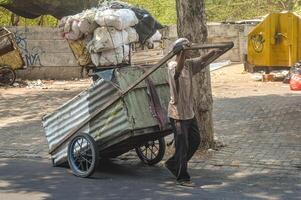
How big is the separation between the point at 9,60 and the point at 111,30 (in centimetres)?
596

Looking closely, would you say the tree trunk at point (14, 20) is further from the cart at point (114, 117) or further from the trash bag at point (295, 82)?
the cart at point (114, 117)

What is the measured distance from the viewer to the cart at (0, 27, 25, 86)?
59.4 feet

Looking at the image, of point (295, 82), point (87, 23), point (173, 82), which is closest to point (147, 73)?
point (173, 82)

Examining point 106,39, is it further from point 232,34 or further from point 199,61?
point 232,34

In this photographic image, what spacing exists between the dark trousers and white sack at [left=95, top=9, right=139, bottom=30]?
24.3 ft

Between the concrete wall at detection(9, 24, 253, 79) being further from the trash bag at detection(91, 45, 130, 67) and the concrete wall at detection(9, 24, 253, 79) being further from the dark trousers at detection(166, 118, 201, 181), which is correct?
the dark trousers at detection(166, 118, 201, 181)

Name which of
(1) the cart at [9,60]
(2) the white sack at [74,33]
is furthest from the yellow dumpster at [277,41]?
(1) the cart at [9,60]

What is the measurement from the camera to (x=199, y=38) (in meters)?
8.19

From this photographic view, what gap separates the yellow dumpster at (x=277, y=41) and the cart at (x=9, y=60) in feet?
25.8

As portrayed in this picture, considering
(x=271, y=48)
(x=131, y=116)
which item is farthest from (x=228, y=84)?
Result: (x=131, y=116)

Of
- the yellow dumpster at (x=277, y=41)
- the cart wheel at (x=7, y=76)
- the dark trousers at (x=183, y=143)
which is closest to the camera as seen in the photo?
the dark trousers at (x=183, y=143)

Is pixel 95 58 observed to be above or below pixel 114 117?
above

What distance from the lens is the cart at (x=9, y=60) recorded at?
59.4 ft

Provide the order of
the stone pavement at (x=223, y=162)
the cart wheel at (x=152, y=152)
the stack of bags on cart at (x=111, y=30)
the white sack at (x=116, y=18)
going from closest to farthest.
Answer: the stone pavement at (x=223, y=162)
the cart wheel at (x=152, y=152)
the white sack at (x=116, y=18)
the stack of bags on cart at (x=111, y=30)
